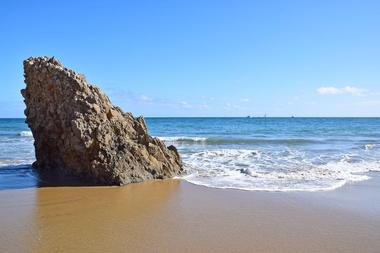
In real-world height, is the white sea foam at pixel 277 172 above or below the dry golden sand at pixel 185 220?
above

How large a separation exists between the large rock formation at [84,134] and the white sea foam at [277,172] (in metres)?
1.23

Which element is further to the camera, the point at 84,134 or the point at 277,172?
the point at 277,172

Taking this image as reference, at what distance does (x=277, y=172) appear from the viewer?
1147 cm

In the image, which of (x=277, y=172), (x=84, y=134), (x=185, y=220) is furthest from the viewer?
(x=277, y=172)

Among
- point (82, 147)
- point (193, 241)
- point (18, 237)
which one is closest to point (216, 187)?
point (82, 147)

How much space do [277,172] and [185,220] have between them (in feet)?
19.4

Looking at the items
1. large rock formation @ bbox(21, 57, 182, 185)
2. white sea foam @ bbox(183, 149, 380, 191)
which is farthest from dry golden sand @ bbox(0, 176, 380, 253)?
large rock formation @ bbox(21, 57, 182, 185)

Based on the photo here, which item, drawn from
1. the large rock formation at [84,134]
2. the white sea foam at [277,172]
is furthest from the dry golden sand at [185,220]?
the large rock formation at [84,134]

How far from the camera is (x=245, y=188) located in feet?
28.9

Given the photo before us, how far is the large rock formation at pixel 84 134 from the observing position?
940cm

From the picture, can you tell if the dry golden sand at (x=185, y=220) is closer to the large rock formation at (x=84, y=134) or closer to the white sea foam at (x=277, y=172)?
the white sea foam at (x=277, y=172)

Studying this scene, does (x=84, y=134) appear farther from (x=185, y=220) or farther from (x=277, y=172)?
(x=277, y=172)

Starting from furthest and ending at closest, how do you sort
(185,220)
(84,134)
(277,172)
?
1. (277,172)
2. (84,134)
3. (185,220)

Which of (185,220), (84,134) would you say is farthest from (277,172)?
(185,220)
